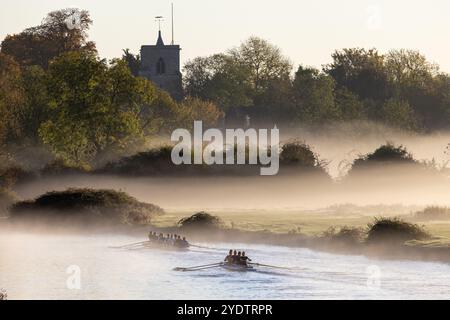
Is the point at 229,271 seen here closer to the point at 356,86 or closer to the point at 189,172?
the point at 189,172

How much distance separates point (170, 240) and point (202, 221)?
6933 mm

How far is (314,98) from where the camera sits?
156375mm

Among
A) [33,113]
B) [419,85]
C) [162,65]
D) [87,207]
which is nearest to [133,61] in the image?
[162,65]

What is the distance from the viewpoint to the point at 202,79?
168 m

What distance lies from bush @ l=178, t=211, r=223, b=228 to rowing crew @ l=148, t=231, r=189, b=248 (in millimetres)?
4016

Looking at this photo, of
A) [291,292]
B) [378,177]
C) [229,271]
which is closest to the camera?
[291,292]

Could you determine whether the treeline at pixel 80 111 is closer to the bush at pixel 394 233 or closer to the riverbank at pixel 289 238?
the riverbank at pixel 289 238

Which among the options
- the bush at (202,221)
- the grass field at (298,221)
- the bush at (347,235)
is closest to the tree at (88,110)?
the grass field at (298,221)

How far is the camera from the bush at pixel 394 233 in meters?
60.2

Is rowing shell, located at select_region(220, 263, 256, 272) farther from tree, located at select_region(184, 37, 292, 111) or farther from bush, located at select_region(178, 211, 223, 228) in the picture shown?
tree, located at select_region(184, 37, 292, 111)

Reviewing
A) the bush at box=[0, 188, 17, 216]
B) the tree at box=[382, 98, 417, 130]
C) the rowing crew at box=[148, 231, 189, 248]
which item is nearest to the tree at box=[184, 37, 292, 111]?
the tree at box=[382, 98, 417, 130]
